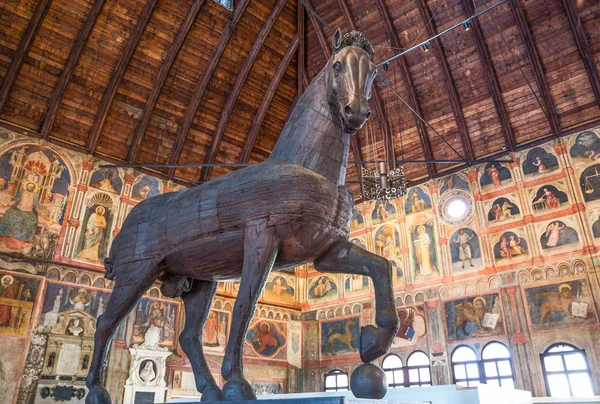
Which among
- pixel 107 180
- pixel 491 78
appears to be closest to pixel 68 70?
pixel 107 180

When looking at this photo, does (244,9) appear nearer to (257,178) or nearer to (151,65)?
(151,65)

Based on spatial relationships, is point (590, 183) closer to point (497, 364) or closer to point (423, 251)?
point (423, 251)

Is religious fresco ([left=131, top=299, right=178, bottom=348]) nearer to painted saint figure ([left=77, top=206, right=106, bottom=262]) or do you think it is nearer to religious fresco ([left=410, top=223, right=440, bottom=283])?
painted saint figure ([left=77, top=206, right=106, bottom=262])

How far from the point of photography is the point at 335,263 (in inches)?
135

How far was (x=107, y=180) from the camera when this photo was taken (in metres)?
16.3

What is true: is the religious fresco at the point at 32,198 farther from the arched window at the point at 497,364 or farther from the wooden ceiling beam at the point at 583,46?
the wooden ceiling beam at the point at 583,46

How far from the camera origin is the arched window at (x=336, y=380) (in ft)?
56.1

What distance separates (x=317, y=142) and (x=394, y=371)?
14693 mm

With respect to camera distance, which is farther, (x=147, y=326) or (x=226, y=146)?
(x=226, y=146)

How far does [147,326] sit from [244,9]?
11792 millimetres

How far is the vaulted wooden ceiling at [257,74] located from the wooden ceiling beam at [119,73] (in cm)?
4

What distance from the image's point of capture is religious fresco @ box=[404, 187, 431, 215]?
57.7ft

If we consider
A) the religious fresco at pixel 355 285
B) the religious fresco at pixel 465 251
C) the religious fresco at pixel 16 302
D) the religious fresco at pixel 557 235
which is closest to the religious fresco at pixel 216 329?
the religious fresco at pixel 355 285

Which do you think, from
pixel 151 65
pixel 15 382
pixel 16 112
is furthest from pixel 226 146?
pixel 15 382
